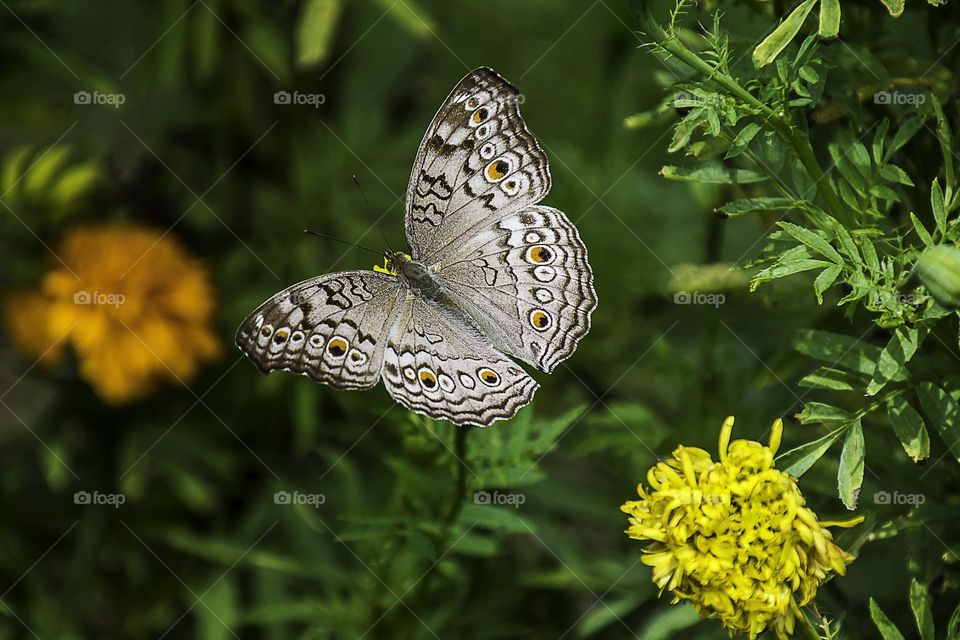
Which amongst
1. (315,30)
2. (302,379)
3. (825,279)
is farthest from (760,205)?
(302,379)

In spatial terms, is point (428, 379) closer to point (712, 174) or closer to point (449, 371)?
point (449, 371)

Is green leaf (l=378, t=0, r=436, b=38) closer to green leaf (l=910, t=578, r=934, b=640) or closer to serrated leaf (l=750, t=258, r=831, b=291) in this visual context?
serrated leaf (l=750, t=258, r=831, b=291)

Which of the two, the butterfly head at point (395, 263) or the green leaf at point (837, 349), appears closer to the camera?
the green leaf at point (837, 349)

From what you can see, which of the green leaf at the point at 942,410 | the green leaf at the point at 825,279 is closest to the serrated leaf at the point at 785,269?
the green leaf at the point at 825,279

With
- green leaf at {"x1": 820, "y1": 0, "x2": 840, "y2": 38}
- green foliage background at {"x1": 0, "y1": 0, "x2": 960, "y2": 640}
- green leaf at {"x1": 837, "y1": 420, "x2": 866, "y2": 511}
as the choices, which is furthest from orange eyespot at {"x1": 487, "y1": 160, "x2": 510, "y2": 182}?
green leaf at {"x1": 837, "y1": 420, "x2": 866, "y2": 511}

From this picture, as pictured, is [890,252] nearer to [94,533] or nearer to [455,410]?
[455,410]

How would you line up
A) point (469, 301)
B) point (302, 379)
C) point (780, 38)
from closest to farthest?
point (780, 38) → point (469, 301) → point (302, 379)

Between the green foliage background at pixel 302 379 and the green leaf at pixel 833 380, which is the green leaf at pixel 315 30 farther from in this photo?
the green leaf at pixel 833 380

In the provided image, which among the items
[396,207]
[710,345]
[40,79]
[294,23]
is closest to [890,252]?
[710,345]
